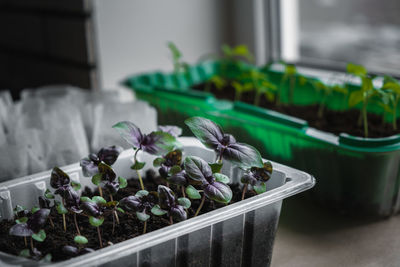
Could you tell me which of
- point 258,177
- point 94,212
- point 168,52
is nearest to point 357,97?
point 258,177

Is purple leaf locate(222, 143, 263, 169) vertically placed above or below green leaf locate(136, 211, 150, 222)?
above

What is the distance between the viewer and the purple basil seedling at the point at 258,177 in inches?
26.1

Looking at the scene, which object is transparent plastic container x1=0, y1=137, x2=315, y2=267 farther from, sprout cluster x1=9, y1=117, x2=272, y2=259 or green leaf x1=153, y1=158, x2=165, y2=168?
green leaf x1=153, y1=158, x2=165, y2=168

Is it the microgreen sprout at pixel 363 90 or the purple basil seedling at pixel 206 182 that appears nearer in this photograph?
the purple basil seedling at pixel 206 182

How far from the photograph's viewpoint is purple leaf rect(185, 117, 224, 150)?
634 mm

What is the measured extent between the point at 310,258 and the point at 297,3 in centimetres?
95

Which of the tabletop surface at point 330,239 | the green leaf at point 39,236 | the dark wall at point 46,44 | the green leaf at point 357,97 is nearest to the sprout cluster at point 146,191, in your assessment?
the green leaf at point 39,236

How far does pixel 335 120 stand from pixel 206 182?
48 centimetres

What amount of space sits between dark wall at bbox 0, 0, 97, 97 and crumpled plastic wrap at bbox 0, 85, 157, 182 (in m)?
0.52

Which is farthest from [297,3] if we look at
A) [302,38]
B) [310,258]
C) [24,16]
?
[24,16]

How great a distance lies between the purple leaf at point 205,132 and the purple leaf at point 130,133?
0.23ft

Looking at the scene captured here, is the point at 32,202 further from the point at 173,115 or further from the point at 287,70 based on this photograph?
the point at 287,70

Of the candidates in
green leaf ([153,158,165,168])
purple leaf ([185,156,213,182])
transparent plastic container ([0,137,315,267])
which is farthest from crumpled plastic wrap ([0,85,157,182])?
purple leaf ([185,156,213,182])

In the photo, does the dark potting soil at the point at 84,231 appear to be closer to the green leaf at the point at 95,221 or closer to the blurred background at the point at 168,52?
the green leaf at the point at 95,221
